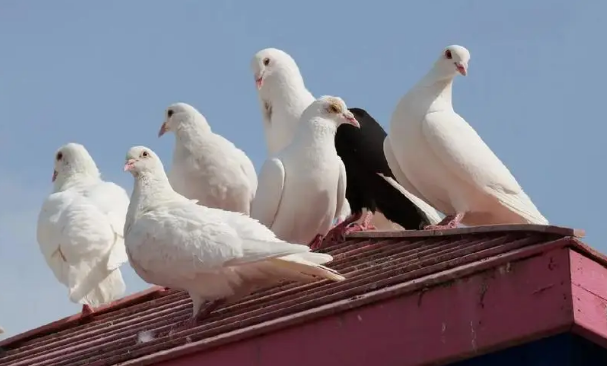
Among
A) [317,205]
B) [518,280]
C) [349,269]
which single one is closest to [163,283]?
[349,269]

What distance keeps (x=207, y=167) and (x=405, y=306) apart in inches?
224

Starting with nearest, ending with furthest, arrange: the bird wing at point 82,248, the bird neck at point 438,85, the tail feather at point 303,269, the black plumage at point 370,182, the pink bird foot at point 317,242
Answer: the tail feather at point 303,269 < the pink bird foot at point 317,242 < the bird neck at point 438,85 < the black plumage at point 370,182 < the bird wing at point 82,248

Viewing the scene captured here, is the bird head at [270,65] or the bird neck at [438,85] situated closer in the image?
the bird neck at [438,85]

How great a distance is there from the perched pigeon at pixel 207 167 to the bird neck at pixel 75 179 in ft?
5.07

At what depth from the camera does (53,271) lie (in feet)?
40.8

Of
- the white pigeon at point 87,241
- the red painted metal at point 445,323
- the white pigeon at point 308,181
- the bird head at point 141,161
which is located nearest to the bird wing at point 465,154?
the white pigeon at point 308,181

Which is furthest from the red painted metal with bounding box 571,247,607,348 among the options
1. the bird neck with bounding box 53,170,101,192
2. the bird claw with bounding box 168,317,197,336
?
the bird neck with bounding box 53,170,101,192

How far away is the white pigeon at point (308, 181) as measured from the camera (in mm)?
10484

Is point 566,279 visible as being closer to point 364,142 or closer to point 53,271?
point 364,142

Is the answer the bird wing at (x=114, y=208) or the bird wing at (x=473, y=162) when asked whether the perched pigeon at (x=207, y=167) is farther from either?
the bird wing at (x=473, y=162)

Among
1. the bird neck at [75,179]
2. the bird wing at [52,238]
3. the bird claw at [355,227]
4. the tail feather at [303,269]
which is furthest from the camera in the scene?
A: the bird neck at [75,179]

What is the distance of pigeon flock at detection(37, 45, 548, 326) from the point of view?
28.5 feet

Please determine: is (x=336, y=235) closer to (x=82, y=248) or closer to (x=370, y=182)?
(x=370, y=182)

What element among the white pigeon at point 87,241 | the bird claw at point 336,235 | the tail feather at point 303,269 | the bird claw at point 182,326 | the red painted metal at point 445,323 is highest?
the white pigeon at point 87,241
